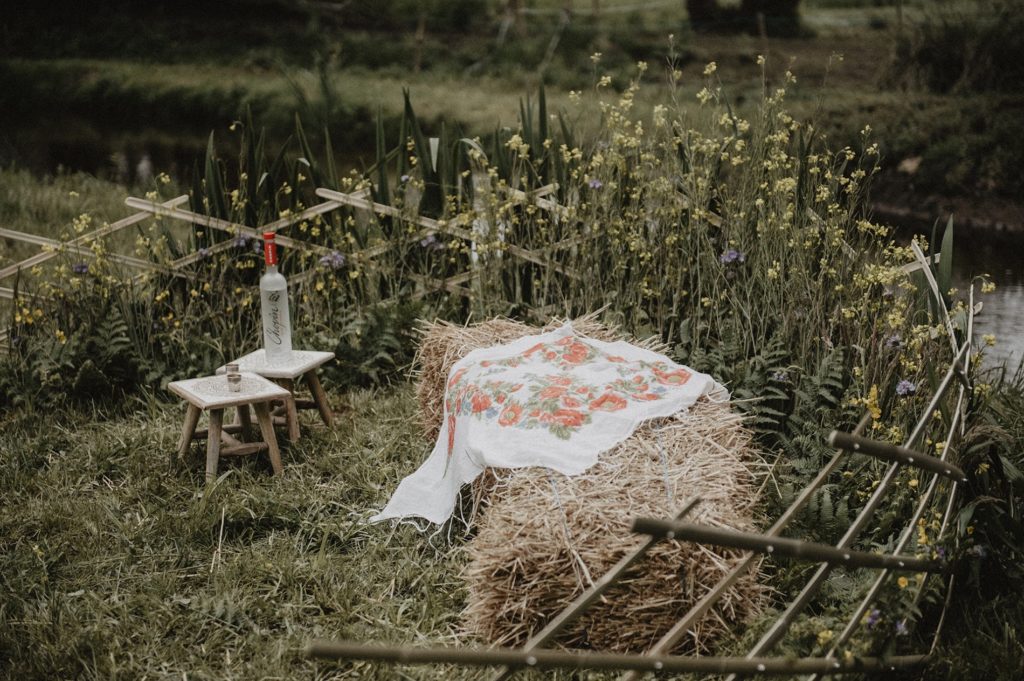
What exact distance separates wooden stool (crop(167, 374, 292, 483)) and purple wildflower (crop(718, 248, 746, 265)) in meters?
1.98

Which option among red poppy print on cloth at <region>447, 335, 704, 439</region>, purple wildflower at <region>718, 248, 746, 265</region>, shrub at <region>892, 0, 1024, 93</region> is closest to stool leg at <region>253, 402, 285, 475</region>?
red poppy print on cloth at <region>447, 335, 704, 439</region>

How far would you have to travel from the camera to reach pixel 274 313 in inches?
165

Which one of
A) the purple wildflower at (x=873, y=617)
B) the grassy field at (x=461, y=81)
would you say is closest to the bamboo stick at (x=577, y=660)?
the purple wildflower at (x=873, y=617)

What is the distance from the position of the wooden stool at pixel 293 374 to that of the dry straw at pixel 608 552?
53.2 inches

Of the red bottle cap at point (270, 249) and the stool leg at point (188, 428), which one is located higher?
the red bottle cap at point (270, 249)

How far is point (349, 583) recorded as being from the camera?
3.23 metres

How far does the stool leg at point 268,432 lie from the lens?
3914mm

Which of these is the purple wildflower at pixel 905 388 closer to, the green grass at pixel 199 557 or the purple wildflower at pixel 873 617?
the purple wildflower at pixel 873 617

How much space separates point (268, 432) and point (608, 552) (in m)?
1.75

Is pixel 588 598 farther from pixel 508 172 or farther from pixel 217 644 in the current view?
pixel 508 172

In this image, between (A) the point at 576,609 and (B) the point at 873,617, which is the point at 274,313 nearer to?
(A) the point at 576,609

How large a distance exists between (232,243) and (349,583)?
2.42 metres

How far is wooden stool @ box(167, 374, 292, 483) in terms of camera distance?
3.82 meters

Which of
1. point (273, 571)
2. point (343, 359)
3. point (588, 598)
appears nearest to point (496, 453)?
point (273, 571)
